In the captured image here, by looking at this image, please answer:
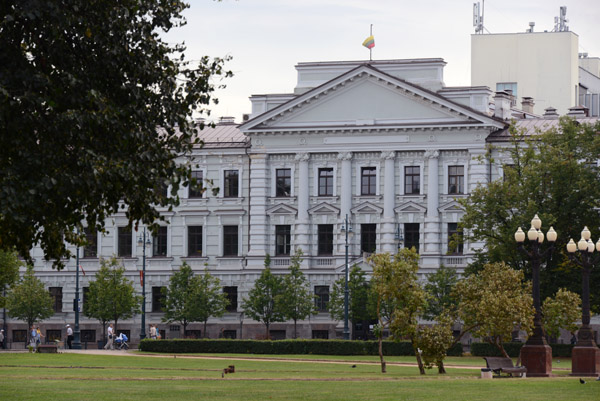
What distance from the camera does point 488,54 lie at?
412 feet

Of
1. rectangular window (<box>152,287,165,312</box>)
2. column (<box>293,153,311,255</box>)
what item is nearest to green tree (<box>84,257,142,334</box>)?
rectangular window (<box>152,287,165,312</box>)

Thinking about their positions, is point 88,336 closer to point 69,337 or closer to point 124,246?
point 69,337

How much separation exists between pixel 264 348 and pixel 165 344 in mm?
6010

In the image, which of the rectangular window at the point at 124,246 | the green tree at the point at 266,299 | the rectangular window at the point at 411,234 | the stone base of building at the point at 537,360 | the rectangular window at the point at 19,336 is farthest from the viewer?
the rectangular window at the point at 124,246

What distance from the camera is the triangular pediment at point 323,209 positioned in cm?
9019

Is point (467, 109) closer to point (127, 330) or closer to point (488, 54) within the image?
point (127, 330)

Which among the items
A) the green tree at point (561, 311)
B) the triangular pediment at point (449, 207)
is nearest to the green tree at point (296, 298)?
the triangular pediment at point (449, 207)

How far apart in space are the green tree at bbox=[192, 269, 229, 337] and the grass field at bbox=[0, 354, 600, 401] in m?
29.9

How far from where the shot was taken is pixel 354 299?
84.2m

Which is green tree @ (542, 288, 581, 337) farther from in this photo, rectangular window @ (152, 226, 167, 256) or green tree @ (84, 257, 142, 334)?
rectangular window @ (152, 226, 167, 256)

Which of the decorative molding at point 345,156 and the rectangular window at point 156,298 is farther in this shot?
the rectangular window at point 156,298

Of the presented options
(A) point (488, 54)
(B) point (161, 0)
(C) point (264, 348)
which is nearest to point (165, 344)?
(C) point (264, 348)

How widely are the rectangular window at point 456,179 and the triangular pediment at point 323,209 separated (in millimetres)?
7989

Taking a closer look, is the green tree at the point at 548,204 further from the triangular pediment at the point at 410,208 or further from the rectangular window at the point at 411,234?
the rectangular window at the point at 411,234
